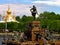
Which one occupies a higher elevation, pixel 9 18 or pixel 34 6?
pixel 34 6

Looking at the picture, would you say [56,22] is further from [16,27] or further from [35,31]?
[35,31]

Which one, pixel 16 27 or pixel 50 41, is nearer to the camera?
pixel 50 41

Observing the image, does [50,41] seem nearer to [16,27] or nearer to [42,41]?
[42,41]

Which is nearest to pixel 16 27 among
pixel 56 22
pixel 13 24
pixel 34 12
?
pixel 13 24

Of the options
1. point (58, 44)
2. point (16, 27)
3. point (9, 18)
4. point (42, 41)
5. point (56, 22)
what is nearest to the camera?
point (42, 41)

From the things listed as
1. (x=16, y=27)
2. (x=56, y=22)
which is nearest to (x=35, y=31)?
(x=56, y=22)

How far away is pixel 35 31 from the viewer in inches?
1710

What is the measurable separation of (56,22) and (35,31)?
2430 inches

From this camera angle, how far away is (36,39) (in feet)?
144

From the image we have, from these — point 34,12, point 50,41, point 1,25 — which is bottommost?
point 1,25

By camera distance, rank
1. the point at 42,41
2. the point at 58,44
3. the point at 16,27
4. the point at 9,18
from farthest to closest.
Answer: the point at 9,18 < the point at 16,27 < the point at 58,44 < the point at 42,41

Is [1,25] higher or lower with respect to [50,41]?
lower

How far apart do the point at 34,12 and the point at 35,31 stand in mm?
2719

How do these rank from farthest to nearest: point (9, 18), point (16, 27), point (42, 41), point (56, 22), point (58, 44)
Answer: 1. point (9, 18)
2. point (16, 27)
3. point (56, 22)
4. point (58, 44)
5. point (42, 41)
